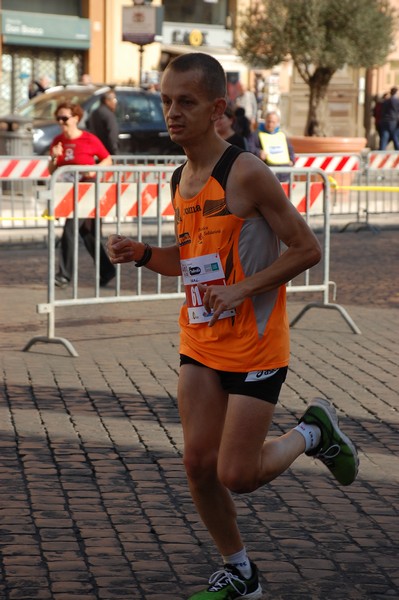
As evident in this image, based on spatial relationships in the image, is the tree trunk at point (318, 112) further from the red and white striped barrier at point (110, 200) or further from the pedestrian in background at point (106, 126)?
the red and white striped barrier at point (110, 200)

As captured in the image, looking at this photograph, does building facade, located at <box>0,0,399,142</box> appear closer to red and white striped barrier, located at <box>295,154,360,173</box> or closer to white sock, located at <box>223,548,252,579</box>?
red and white striped barrier, located at <box>295,154,360,173</box>

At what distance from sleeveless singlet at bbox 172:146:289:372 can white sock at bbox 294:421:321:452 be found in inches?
18.0

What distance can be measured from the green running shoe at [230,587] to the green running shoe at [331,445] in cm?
58

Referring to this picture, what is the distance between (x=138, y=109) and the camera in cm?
2591

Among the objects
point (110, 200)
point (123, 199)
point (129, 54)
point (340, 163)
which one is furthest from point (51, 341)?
point (129, 54)

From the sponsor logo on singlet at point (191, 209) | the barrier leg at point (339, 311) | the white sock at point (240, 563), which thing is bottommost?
the barrier leg at point (339, 311)

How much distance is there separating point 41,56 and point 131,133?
17.5 metres

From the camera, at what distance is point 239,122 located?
18.1 m

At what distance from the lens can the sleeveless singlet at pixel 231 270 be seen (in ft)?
14.3

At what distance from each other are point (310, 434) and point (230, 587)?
0.68 m

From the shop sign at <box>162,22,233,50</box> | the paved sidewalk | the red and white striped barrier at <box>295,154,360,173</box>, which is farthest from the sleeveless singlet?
the shop sign at <box>162,22,233,50</box>

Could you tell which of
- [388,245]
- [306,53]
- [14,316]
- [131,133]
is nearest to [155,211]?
[14,316]

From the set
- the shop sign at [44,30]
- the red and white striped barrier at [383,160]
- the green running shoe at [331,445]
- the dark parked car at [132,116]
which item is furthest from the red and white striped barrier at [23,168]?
the shop sign at [44,30]

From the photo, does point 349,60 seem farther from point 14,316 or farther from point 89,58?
point 14,316
